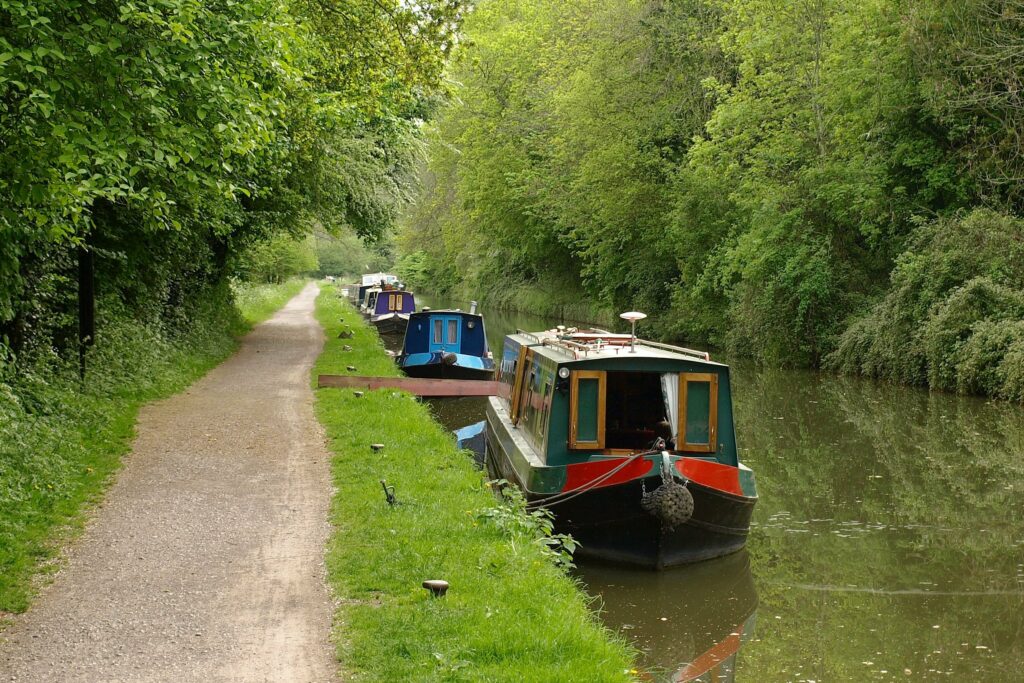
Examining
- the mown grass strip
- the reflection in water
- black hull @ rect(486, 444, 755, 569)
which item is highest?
the mown grass strip

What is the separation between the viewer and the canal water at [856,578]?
7195mm

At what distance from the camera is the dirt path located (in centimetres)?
528

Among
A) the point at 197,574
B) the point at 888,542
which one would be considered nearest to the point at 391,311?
the point at 888,542

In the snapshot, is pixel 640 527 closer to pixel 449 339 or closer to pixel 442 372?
pixel 442 372

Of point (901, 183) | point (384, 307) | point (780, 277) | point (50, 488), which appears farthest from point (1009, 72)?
point (384, 307)

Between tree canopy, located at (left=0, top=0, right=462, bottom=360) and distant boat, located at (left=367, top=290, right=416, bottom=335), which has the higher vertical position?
tree canopy, located at (left=0, top=0, right=462, bottom=360)

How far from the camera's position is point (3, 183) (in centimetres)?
650

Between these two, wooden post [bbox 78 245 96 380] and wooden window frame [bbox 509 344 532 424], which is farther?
wooden window frame [bbox 509 344 532 424]

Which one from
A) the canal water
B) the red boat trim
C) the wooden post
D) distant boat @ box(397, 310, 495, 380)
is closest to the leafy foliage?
the wooden post

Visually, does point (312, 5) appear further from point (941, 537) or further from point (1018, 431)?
point (1018, 431)

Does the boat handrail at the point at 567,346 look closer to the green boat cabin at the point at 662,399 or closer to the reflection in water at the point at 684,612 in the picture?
the green boat cabin at the point at 662,399

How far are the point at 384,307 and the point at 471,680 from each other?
104 feet

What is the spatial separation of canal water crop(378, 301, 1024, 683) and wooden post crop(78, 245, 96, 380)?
708 centimetres

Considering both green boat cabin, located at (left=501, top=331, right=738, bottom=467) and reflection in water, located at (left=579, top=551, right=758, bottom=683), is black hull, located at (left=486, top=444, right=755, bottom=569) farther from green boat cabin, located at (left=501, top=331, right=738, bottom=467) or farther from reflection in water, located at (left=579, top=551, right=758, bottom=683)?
green boat cabin, located at (left=501, top=331, right=738, bottom=467)
